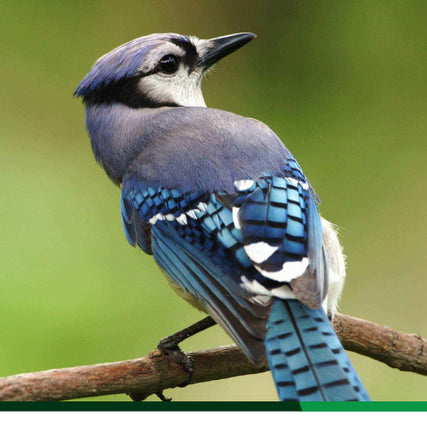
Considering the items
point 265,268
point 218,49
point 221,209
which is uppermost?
point 218,49

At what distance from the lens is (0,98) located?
3.30 m

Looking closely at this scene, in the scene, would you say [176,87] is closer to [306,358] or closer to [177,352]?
[177,352]

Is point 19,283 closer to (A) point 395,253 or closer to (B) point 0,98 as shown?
(B) point 0,98

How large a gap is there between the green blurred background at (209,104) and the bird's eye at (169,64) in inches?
17.9

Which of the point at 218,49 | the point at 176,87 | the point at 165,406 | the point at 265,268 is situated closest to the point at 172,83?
the point at 176,87

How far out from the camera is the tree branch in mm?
1755

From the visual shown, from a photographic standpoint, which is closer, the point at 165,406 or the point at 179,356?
the point at 165,406

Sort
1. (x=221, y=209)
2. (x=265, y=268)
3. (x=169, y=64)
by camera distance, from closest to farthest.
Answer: (x=265, y=268) → (x=221, y=209) → (x=169, y=64)

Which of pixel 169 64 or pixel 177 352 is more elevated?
pixel 169 64

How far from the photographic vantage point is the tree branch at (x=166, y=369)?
175 centimetres

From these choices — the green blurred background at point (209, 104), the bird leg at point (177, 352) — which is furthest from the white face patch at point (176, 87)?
the bird leg at point (177, 352)

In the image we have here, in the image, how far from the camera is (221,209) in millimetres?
1915

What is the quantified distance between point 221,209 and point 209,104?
1258 mm

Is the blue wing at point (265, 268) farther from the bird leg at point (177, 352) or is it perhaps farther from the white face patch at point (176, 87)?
the white face patch at point (176, 87)
